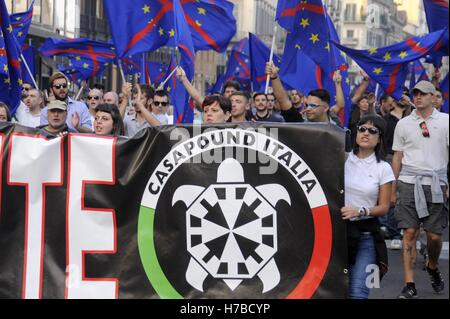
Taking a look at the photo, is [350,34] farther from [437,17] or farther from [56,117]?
[56,117]

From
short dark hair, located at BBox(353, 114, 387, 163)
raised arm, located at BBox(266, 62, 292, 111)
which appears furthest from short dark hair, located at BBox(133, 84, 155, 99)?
short dark hair, located at BBox(353, 114, 387, 163)

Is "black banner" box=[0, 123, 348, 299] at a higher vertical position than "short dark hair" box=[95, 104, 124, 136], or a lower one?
lower

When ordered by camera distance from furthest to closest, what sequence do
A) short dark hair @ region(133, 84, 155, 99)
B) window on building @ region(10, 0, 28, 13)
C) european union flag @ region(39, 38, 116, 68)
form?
window on building @ region(10, 0, 28, 13) < european union flag @ region(39, 38, 116, 68) < short dark hair @ region(133, 84, 155, 99)

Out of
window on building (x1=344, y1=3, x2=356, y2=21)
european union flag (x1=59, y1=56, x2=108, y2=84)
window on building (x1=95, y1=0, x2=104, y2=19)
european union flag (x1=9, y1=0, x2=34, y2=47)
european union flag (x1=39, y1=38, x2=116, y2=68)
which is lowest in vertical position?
european union flag (x1=59, y1=56, x2=108, y2=84)

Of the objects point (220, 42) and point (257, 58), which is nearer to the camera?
point (220, 42)

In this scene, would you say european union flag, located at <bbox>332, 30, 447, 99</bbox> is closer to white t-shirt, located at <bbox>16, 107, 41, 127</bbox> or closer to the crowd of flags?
the crowd of flags

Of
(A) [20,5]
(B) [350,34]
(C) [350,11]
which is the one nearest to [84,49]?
(A) [20,5]

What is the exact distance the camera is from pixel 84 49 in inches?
662

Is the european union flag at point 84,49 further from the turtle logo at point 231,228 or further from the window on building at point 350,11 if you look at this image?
the window on building at point 350,11

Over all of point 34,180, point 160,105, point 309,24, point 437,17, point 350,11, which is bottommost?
point 34,180

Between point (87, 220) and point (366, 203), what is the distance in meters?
1.87

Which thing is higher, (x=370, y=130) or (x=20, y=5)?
(x=20, y=5)

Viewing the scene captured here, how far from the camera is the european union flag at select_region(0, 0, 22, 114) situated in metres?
9.48
